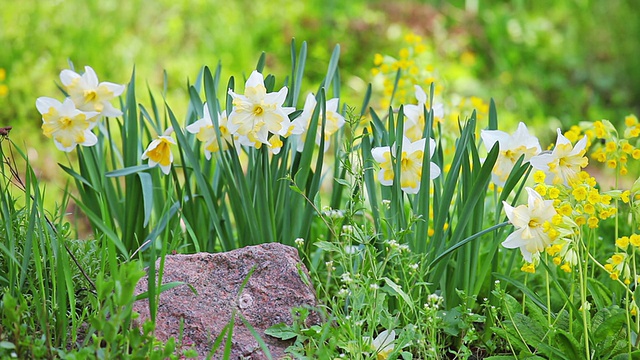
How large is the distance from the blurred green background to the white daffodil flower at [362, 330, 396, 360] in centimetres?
333

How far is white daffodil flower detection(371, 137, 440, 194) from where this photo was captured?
1.87 meters

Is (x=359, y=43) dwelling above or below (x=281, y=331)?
above

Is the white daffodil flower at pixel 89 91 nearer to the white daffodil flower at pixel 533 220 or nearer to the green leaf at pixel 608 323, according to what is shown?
the white daffodil flower at pixel 533 220

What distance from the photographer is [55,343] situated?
1614 millimetres

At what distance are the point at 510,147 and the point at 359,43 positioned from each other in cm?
366

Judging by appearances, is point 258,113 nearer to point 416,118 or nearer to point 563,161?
point 416,118

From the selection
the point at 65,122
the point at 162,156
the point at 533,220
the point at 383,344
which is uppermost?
the point at 65,122

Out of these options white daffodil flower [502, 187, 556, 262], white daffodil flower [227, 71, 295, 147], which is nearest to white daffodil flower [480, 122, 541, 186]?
white daffodil flower [502, 187, 556, 262]

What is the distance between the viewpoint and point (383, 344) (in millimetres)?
1691

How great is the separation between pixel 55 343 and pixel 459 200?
1.13 m

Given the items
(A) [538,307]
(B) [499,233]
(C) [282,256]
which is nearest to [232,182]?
(C) [282,256]

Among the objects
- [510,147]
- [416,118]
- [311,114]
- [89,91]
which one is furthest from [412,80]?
[89,91]

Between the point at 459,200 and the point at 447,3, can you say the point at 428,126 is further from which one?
the point at 447,3

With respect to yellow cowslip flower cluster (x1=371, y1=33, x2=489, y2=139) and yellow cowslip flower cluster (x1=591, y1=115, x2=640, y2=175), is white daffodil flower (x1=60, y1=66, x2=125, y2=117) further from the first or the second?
yellow cowslip flower cluster (x1=591, y1=115, x2=640, y2=175)
